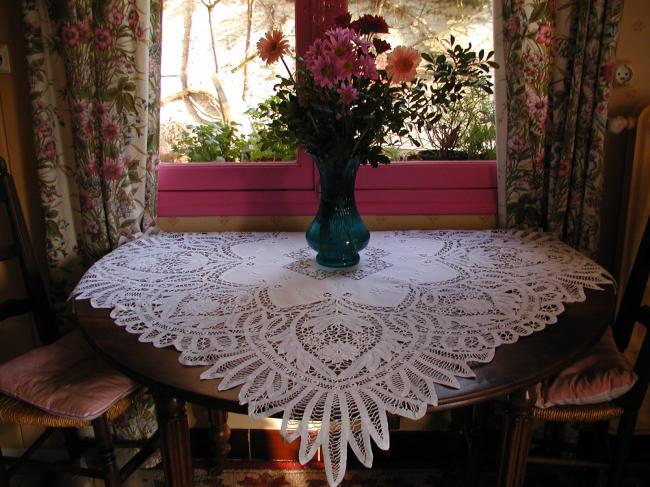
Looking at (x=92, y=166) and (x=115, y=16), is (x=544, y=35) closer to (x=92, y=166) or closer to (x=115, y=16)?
(x=115, y=16)

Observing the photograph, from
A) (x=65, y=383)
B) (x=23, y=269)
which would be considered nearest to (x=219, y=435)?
(x=65, y=383)

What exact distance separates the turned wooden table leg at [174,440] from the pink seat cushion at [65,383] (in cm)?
26

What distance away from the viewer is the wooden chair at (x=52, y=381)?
121 cm

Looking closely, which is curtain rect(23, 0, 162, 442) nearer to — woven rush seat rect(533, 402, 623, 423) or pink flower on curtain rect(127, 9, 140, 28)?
pink flower on curtain rect(127, 9, 140, 28)

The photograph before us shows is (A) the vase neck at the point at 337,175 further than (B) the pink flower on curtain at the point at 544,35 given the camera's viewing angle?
No

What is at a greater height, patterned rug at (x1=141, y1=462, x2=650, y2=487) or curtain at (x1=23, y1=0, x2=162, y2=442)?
curtain at (x1=23, y1=0, x2=162, y2=442)

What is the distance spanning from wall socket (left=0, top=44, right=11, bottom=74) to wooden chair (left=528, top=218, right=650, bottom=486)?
1713 mm

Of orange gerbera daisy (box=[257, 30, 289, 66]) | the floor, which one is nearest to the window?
orange gerbera daisy (box=[257, 30, 289, 66])

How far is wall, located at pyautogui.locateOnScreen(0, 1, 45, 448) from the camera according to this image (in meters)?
1.56

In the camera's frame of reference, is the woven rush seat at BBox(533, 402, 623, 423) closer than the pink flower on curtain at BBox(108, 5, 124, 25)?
Yes

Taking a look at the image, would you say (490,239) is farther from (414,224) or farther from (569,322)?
(569,322)

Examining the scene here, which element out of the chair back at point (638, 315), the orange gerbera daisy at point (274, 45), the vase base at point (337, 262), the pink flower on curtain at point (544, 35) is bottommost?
the chair back at point (638, 315)

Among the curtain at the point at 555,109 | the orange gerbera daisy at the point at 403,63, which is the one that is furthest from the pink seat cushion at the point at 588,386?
the orange gerbera daisy at the point at 403,63

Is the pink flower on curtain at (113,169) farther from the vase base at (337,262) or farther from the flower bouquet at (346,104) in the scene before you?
the vase base at (337,262)
